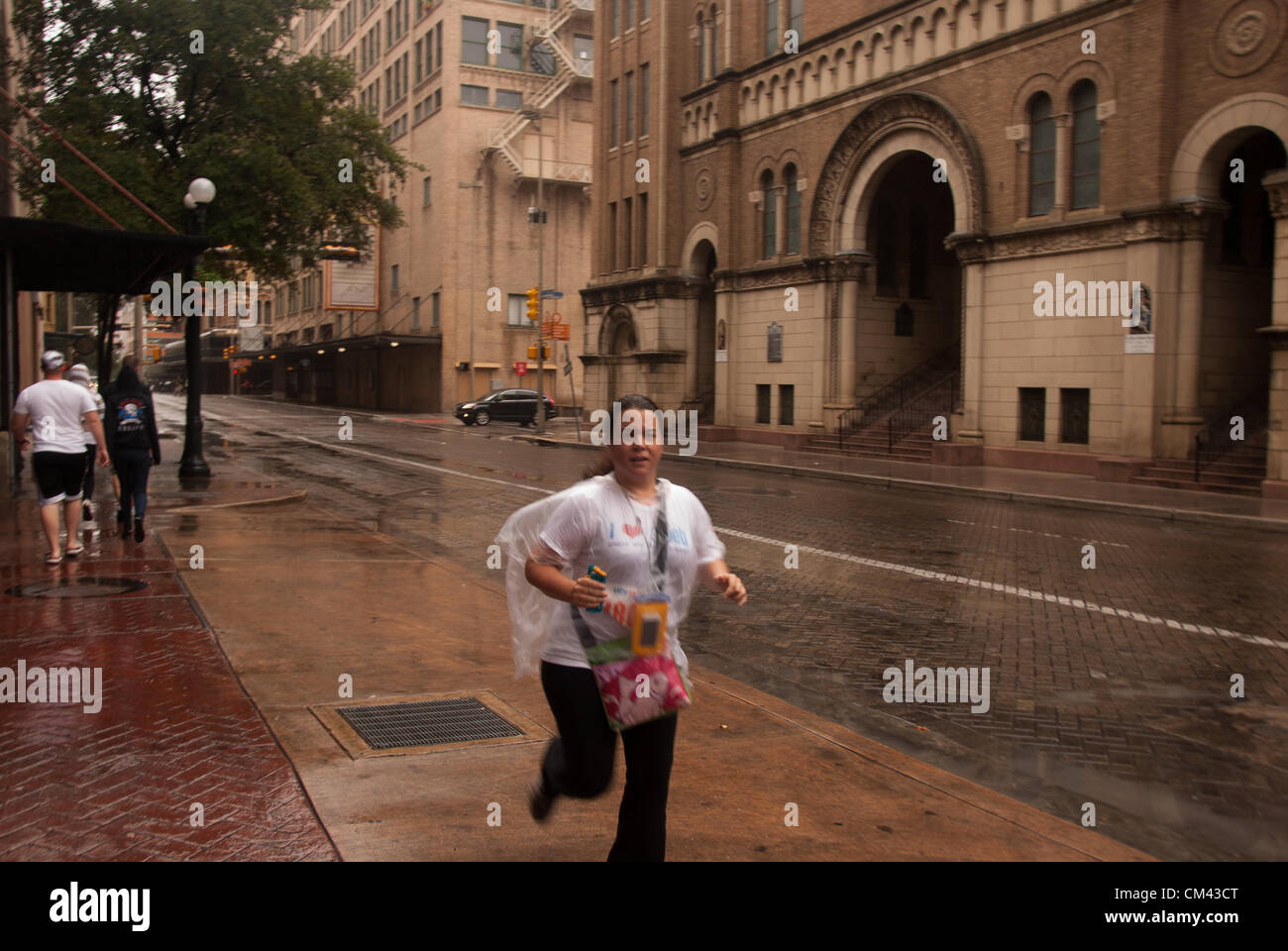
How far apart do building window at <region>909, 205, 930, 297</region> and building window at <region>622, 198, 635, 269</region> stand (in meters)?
11.9

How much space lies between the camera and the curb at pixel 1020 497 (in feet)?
53.6

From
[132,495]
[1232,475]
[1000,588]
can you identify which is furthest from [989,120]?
[132,495]

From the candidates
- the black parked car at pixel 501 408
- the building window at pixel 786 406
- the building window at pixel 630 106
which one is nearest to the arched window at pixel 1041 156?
the building window at pixel 786 406

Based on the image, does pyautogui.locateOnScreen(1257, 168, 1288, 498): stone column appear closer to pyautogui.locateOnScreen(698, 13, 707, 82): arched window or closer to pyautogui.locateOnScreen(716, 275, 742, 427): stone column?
pyautogui.locateOnScreen(716, 275, 742, 427): stone column

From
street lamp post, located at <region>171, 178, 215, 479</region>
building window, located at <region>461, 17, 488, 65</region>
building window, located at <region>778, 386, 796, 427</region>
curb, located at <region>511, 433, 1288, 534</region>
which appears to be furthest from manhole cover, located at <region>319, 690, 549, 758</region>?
building window, located at <region>461, 17, 488, 65</region>

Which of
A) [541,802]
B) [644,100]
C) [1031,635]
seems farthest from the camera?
[644,100]

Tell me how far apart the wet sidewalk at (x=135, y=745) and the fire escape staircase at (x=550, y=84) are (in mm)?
54275

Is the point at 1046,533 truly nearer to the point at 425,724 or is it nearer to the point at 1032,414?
the point at 1032,414

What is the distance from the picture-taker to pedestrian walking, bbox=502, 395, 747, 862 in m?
3.86

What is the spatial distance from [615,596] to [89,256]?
14.0 metres

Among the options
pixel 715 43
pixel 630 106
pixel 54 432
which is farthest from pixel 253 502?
pixel 630 106

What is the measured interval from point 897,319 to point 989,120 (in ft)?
25.3

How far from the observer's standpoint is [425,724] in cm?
603

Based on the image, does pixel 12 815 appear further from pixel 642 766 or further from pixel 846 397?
pixel 846 397
